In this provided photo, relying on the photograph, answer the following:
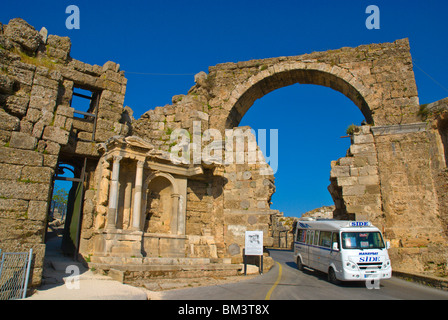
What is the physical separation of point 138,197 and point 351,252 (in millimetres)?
6379

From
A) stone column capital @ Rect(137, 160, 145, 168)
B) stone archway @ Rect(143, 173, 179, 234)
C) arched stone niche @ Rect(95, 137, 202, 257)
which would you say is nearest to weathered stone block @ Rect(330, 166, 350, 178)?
arched stone niche @ Rect(95, 137, 202, 257)

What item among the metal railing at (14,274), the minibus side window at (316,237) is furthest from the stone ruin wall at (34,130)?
the minibus side window at (316,237)

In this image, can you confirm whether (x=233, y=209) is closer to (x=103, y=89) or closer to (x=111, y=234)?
(x=111, y=234)

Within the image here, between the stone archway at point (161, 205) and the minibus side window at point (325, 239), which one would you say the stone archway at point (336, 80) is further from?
the minibus side window at point (325, 239)

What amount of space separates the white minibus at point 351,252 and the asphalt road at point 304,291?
0.34m

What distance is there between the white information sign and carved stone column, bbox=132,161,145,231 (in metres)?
3.56

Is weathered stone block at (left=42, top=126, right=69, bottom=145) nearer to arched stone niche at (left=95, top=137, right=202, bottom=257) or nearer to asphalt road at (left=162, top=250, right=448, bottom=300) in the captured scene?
arched stone niche at (left=95, top=137, right=202, bottom=257)

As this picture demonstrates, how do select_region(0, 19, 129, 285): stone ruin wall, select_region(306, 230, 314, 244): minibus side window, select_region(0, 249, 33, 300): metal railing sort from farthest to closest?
select_region(306, 230, 314, 244): minibus side window < select_region(0, 19, 129, 285): stone ruin wall < select_region(0, 249, 33, 300): metal railing

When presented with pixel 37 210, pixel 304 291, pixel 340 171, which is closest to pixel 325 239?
pixel 304 291

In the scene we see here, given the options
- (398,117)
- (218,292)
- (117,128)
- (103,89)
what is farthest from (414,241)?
(103,89)

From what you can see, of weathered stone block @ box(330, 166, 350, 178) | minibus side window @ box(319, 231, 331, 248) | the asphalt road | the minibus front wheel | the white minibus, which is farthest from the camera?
weathered stone block @ box(330, 166, 350, 178)

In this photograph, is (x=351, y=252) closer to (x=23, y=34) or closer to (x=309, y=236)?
(x=309, y=236)

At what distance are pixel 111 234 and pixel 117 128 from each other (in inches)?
142

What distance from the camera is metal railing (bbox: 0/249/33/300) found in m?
5.88
